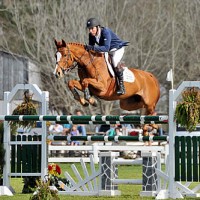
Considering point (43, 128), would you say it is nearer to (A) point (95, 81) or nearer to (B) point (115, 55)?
(A) point (95, 81)

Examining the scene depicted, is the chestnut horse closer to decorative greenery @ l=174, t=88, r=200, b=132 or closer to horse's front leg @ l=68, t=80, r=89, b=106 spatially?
horse's front leg @ l=68, t=80, r=89, b=106

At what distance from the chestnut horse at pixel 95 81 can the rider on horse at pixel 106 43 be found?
0.13 metres

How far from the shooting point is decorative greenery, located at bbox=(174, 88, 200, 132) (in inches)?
450

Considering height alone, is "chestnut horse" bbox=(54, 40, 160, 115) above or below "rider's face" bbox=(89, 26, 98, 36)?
below

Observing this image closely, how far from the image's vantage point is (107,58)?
1385 cm

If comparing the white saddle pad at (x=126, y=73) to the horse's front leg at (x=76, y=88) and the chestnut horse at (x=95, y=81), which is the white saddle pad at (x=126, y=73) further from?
the horse's front leg at (x=76, y=88)

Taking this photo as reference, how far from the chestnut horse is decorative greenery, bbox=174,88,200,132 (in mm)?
1914

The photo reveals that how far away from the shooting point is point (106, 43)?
13367 millimetres

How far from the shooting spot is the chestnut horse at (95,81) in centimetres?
1312

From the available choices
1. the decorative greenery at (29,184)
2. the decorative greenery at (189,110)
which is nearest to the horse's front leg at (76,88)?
the decorative greenery at (29,184)

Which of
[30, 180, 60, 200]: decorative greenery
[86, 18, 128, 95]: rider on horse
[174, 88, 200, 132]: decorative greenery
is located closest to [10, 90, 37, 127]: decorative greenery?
[86, 18, 128, 95]: rider on horse

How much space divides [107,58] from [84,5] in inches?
854

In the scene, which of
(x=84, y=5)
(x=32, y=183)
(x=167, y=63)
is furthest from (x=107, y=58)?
(x=167, y=63)

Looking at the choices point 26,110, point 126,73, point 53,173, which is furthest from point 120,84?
point 53,173
